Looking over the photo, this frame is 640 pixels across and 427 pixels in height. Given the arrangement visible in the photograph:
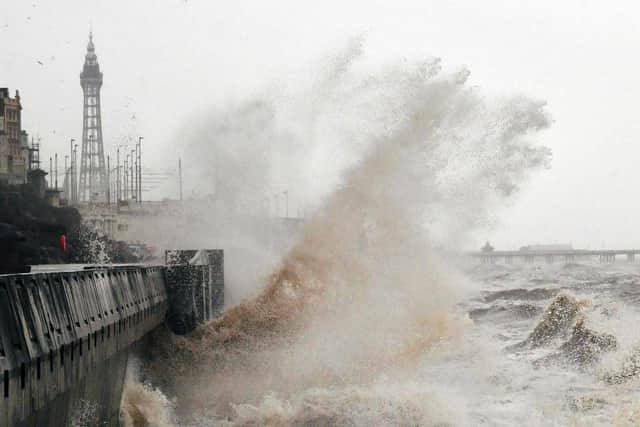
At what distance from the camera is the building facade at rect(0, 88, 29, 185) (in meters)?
75.8

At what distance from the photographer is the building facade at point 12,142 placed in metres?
75.8

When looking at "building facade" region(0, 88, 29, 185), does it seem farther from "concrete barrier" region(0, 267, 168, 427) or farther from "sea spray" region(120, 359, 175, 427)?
"concrete barrier" region(0, 267, 168, 427)

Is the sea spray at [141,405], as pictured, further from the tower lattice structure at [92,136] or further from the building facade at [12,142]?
the tower lattice structure at [92,136]

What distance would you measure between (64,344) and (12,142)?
78808mm

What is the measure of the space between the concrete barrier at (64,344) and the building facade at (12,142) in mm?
62675

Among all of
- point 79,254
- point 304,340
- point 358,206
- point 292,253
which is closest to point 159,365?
point 304,340

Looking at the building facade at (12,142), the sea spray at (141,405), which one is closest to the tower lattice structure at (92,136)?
the building facade at (12,142)

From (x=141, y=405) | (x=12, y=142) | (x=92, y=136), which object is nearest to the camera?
(x=141, y=405)

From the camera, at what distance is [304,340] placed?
69.2 ft

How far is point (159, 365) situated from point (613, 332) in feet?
32.3

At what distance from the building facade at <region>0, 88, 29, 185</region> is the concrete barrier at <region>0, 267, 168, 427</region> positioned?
62.7m

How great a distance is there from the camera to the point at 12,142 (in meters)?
83.8

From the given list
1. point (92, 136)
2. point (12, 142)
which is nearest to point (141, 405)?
point (12, 142)

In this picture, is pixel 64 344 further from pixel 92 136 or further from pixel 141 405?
pixel 92 136
